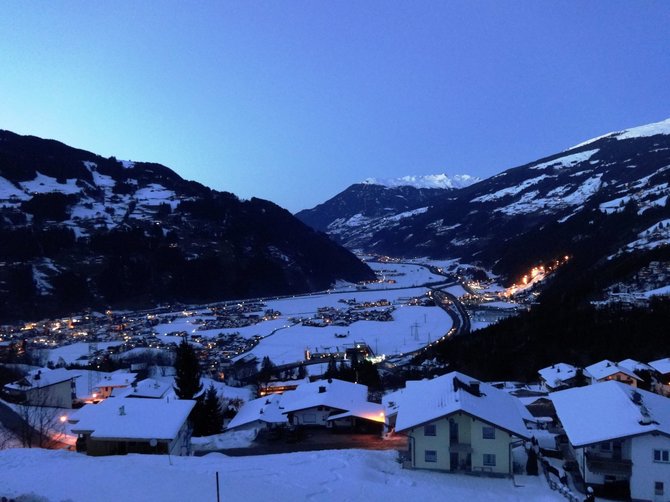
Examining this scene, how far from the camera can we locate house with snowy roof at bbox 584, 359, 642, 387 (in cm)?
2977

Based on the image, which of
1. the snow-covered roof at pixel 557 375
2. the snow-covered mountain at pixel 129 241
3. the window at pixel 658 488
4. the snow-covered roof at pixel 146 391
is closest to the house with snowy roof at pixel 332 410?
the snow-covered roof at pixel 146 391

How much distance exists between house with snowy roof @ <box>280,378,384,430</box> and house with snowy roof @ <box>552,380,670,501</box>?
357 inches

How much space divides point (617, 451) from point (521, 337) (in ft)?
130

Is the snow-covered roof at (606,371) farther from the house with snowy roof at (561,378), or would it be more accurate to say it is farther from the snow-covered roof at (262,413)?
the snow-covered roof at (262,413)

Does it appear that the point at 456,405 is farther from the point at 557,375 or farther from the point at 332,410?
the point at 557,375

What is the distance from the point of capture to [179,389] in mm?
25734

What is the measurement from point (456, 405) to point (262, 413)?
36.4 feet

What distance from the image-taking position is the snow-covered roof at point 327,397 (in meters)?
22.5

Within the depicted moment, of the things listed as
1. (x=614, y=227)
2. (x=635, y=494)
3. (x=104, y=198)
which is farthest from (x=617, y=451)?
(x=104, y=198)

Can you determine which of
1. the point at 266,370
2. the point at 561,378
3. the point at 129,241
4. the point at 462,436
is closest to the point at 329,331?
the point at 266,370

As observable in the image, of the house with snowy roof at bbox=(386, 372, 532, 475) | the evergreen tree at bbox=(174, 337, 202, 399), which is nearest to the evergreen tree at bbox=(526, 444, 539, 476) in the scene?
the house with snowy roof at bbox=(386, 372, 532, 475)

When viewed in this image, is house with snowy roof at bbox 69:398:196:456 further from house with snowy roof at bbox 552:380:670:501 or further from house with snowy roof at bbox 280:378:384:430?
house with snowy roof at bbox 552:380:670:501

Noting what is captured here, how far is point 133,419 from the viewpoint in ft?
57.7

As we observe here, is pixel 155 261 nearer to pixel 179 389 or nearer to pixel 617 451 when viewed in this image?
pixel 179 389
